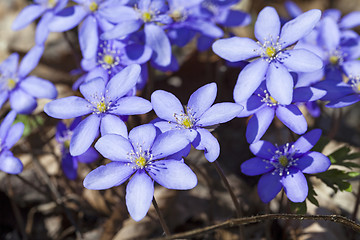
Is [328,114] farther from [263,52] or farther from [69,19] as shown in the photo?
[69,19]

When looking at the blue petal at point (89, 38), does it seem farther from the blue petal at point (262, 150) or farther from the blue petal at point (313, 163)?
the blue petal at point (313, 163)

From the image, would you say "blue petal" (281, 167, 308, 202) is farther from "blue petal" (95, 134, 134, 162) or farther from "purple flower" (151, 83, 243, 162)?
"blue petal" (95, 134, 134, 162)

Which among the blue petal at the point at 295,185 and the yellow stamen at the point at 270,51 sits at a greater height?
the yellow stamen at the point at 270,51

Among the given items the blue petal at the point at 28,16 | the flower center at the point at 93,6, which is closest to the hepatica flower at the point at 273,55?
the flower center at the point at 93,6

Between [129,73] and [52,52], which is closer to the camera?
[129,73]

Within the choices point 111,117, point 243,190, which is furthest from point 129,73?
point 243,190

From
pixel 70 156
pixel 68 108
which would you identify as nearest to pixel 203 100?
pixel 68 108
